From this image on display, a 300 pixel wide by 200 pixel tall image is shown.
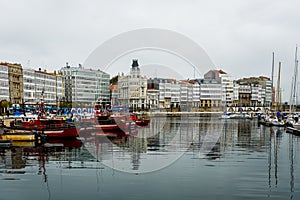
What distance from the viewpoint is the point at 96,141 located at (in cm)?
3694

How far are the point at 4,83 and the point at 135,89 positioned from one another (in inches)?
2902

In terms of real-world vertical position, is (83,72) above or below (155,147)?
above

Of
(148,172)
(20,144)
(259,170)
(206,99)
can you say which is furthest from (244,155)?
(206,99)

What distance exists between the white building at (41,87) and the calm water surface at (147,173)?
227ft

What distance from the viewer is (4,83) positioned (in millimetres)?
88188

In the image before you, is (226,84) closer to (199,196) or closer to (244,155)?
(244,155)

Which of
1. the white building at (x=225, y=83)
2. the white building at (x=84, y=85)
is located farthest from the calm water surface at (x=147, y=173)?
the white building at (x=225, y=83)

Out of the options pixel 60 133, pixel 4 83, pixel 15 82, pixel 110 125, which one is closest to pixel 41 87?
pixel 15 82

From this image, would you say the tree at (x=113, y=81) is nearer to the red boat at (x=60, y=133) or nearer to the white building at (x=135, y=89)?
the white building at (x=135, y=89)

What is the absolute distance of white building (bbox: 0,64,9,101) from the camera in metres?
87.1

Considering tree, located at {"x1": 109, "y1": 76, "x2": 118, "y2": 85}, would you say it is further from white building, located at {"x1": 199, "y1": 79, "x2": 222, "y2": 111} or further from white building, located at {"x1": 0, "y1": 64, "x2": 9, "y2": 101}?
white building, located at {"x1": 0, "y1": 64, "x2": 9, "y2": 101}

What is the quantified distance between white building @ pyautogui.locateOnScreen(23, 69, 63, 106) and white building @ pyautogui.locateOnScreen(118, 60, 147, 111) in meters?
39.0

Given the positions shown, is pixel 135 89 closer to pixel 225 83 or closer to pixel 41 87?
pixel 225 83

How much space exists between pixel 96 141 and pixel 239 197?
2349cm
